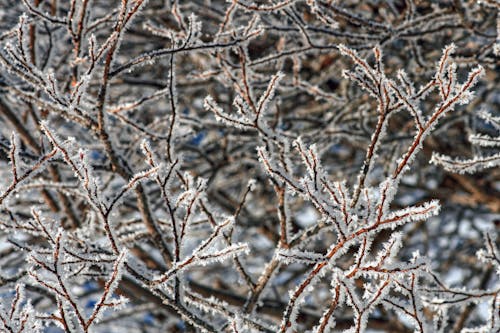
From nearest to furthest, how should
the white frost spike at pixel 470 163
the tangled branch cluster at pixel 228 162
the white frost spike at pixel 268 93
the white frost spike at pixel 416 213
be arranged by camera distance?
1. the white frost spike at pixel 416 213
2. the tangled branch cluster at pixel 228 162
3. the white frost spike at pixel 268 93
4. the white frost spike at pixel 470 163

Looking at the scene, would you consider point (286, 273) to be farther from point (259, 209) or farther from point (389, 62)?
point (389, 62)

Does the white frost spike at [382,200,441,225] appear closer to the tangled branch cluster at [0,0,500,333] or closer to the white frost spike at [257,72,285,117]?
the tangled branch cluster at [0,0,500,333]

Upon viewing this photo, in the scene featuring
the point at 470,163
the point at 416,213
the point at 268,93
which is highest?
the point at 470,163

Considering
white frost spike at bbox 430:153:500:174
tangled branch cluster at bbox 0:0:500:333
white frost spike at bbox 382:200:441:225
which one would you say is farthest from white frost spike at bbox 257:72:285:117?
white frost spike at bbox 430:153:500:174

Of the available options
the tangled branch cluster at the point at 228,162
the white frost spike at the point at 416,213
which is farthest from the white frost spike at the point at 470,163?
the white frost spike at the point at 416,213

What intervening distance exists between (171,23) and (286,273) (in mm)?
2600

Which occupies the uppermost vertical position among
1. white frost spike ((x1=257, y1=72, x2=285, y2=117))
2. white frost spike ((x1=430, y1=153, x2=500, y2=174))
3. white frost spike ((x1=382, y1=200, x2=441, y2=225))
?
white frost spike ((x1=430, y1=153, x2=500, y2=174))

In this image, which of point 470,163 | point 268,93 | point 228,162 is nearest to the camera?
point 268,93

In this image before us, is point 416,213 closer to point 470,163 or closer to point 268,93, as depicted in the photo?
point 268,93

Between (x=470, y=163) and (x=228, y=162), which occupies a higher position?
(x=228, y=162)

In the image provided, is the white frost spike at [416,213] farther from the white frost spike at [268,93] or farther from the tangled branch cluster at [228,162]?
the white frost spike at [268,93]

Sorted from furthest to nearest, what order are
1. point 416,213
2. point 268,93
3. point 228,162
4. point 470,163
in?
point 228,162 → point 470,163 → point 268,93 → point 416,213

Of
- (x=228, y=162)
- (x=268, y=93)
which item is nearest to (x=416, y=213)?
(x=268, y=93)

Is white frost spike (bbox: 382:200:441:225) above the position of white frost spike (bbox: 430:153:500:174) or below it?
below
